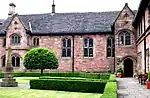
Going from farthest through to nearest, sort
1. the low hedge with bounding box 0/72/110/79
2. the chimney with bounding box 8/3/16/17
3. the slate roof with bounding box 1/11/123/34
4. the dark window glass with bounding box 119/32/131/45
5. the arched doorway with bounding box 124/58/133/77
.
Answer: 1. the chimney with bounding box 8/3/16/17
2. the slate roof with bounding box 1/11/123/34
3. the arched doorway with bounding box 124/58/133/77
4. the dark window glass with bounding box 119/32/131/45
5. the low hedge with bounding box 0/72/110/79

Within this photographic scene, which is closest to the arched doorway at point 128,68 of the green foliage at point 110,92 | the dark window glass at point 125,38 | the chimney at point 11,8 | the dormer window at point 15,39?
the dark window glass at point 125,38

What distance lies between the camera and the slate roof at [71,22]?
43219 millimetres

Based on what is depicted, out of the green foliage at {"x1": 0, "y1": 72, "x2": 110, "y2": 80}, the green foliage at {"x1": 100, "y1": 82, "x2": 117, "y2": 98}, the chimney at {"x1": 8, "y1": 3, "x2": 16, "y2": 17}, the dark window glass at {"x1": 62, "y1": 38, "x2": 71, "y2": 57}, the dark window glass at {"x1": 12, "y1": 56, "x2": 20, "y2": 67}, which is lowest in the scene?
the green foliage at {"x1": 0, "y1": 72, "x2": 110, "y2": 80}

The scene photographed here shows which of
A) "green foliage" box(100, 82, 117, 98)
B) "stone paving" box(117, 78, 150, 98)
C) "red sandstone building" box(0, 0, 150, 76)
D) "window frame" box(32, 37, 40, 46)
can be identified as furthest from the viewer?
"window frame" box(32, 37, 40, 46)

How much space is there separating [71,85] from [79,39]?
822 inches

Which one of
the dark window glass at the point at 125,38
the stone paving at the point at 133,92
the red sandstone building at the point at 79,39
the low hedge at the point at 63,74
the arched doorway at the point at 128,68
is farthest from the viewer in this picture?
the arched doorway at the point at 128,68

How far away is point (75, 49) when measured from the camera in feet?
142

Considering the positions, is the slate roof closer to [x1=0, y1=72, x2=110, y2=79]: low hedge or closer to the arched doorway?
the arched doorway

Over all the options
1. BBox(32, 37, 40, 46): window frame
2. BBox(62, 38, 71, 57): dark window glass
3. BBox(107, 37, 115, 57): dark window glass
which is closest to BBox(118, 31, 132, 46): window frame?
BBox(107, 37, 115, 57): dark window glass

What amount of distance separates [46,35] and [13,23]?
5.36 meters

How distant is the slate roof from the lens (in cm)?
4322

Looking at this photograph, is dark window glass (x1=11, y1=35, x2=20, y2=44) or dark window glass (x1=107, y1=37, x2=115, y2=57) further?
dark window glass (x1=11, y1=35, x2=20, y2=44)

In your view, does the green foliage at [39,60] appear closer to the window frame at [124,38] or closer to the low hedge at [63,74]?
the low hedge at [63,74]

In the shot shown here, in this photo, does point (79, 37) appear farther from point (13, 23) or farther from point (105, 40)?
point (13, 23)
